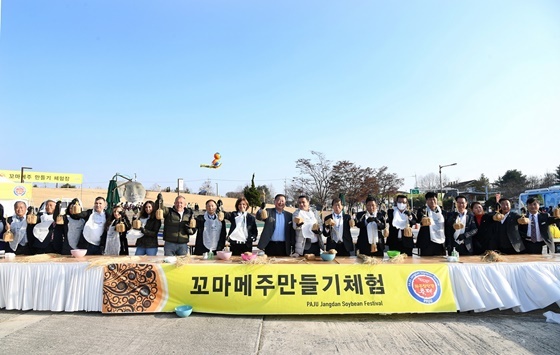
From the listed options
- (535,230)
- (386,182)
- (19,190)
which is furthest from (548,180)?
(19,190)

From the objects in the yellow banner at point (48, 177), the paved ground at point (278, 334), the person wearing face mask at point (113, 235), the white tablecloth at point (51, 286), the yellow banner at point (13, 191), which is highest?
the yellow banner at point (48, 177)

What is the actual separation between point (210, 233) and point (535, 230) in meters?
5.16

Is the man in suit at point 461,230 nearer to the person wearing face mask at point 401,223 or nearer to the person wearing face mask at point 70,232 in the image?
the person wearing face mask at point 401,223

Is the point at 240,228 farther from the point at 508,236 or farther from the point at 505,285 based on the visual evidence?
the point at 508,236

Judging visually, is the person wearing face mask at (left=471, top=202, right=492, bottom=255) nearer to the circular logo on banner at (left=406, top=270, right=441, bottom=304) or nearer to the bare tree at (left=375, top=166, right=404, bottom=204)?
the circular logo on banner at (left=406, top=270, right=441, bottom=304)

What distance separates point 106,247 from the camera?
16.7 feet

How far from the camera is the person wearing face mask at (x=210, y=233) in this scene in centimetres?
523

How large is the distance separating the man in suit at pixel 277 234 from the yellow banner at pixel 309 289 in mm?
1035

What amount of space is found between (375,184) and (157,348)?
27926mm

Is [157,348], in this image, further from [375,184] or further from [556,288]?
[375,184]

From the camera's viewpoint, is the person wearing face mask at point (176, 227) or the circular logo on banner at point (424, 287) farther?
the person wearing face mask at point (176, 227)

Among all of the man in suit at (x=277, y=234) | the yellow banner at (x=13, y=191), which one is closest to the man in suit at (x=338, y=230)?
the man in suit at (x=277, y=234)

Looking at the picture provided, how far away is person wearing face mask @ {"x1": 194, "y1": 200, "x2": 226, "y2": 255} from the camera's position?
5.23m

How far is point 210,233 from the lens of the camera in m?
5.23
